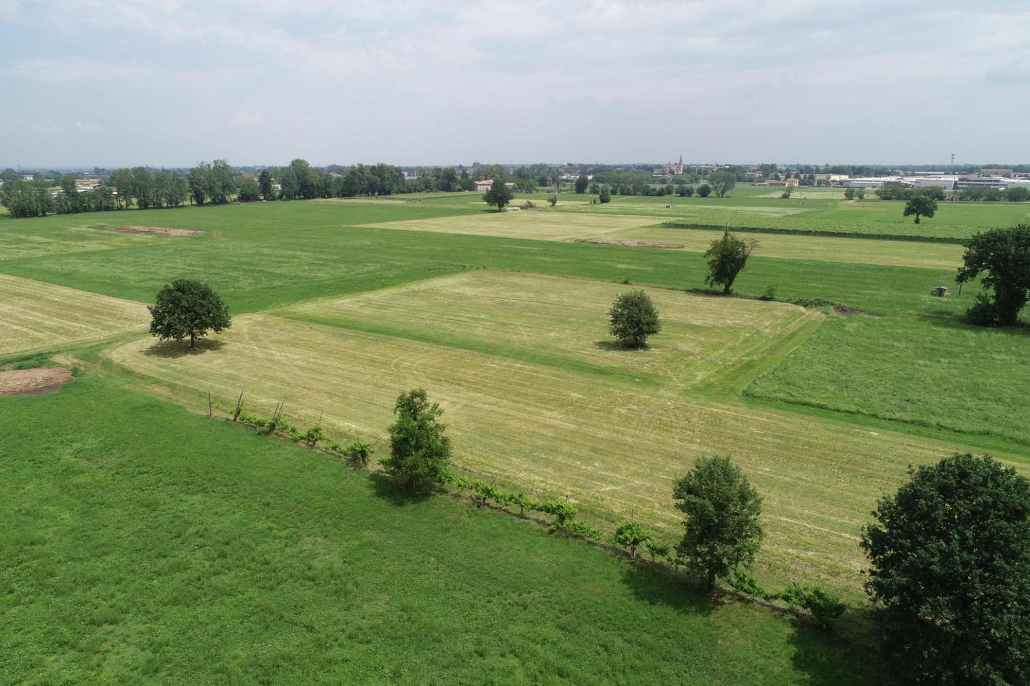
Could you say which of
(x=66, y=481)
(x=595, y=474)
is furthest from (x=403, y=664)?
(x=66, y=481)

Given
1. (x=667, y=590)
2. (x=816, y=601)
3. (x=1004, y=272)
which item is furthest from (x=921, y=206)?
(x=667, y=590)

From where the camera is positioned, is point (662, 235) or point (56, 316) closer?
point (56, 316)

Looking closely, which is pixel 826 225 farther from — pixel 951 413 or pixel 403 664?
pixel 403 664

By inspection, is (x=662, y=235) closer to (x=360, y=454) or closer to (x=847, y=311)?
(x=847, y=311)

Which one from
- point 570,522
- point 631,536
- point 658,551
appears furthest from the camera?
point 570,522

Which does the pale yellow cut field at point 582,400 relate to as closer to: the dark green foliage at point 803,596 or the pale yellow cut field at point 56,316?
the dark green foliage at point 803,596

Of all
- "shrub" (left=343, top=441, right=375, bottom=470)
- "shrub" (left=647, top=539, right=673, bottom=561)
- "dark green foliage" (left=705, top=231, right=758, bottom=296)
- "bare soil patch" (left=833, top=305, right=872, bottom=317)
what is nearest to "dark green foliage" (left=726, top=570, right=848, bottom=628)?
"shrub" (left=647, top=539, right=673, bottom=561)
